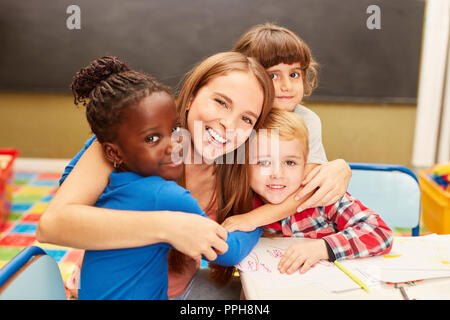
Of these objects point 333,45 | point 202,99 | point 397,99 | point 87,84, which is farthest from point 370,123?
point 87,84

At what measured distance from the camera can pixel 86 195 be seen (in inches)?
21.6

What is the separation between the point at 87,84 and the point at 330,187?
0.41 m

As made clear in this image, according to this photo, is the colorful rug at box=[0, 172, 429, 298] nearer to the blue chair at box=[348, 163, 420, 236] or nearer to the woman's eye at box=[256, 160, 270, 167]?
the blue chair at box=[348, 163, 420, 236]

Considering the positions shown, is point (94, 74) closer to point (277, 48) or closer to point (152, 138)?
point (152, 138)

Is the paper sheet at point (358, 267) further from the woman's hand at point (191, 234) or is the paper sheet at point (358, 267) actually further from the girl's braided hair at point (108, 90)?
the girl's braided hair at point (108, 90)

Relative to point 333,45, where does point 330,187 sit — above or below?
below

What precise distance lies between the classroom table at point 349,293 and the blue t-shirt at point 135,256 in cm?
7

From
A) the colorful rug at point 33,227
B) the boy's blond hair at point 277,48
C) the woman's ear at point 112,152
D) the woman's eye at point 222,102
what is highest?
the boy's blond hair at point 277,48

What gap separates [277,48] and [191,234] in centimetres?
34

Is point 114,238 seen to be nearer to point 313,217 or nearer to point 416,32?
point 313,217

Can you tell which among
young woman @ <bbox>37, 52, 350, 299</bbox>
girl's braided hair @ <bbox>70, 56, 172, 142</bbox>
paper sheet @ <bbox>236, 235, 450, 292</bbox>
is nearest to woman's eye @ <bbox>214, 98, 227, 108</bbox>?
young woman @ <bbox>37, 52, 350, 299</bbox>

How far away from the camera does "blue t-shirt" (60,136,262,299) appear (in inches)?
20.9

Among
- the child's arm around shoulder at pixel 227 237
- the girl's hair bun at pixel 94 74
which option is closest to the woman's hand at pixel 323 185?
the child's arm around shoulder at pixel 227 237

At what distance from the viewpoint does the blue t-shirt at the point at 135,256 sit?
53 cm
